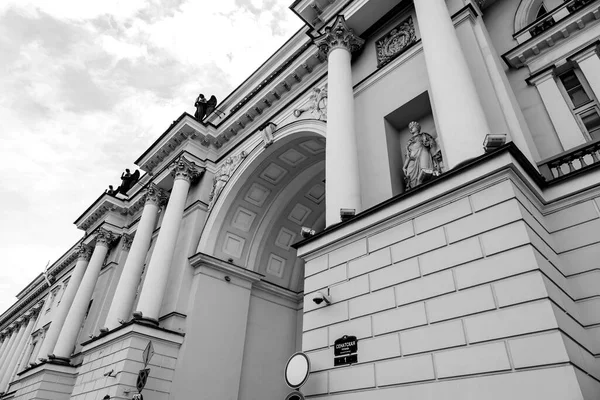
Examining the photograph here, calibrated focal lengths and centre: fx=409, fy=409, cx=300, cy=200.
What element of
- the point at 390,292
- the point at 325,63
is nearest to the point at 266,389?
the point at 390,292

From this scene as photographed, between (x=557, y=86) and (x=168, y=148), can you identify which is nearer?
(x=557, y=86)

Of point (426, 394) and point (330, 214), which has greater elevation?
point (330, 214)

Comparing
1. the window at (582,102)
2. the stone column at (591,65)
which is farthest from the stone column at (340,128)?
the stone column at (591,65)

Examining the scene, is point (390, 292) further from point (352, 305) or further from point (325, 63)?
point (325, 63)

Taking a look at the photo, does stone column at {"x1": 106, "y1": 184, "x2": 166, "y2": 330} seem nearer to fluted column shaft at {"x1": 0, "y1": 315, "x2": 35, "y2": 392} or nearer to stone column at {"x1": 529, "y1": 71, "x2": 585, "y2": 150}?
stone column at {"x1": 529, "y1": 71, "x2": 585, "y2": 150}

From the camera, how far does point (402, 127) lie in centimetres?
983

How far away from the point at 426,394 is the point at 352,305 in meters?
1.91

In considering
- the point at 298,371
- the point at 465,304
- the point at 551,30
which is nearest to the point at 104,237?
the point at 298,371

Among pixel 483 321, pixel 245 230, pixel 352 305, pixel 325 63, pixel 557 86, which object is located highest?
pixel 325 63

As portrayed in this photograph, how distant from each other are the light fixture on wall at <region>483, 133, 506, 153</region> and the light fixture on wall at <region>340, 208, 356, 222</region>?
2711 millimetres

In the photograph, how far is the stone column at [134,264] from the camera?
50.3 feet

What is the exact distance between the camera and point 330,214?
854 centimetres

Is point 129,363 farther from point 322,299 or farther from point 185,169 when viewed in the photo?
point 322,299

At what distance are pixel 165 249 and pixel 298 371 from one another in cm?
984
